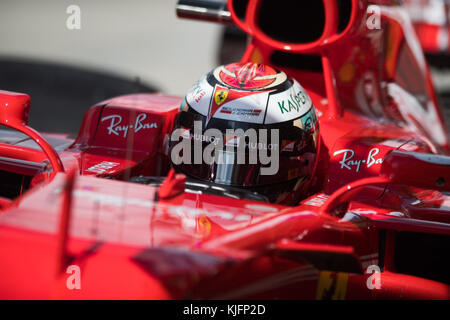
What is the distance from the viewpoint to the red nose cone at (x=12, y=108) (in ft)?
7.20

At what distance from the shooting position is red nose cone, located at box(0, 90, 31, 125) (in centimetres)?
220

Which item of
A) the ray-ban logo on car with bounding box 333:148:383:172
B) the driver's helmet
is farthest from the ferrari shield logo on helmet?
the ray-ban logo on car with bounding box 333:148:383:172

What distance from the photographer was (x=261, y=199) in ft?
6.91

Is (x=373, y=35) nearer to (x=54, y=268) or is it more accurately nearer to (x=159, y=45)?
(x=54, y=268)

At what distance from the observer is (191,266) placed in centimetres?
146

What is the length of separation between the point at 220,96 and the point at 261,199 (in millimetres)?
447

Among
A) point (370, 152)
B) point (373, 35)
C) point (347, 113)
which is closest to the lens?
point (370, 152)

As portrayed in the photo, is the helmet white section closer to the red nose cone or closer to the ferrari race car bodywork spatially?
the red nose cone

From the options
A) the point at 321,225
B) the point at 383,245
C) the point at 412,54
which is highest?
the point at 412,54

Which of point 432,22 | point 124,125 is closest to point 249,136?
point 124,125

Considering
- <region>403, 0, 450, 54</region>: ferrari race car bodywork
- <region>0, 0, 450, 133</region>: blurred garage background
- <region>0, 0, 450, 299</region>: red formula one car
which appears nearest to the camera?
<region>0, 0, 450, 299</region>: red formula one car

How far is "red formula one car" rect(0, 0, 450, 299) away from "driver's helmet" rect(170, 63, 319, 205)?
0.28 ft
